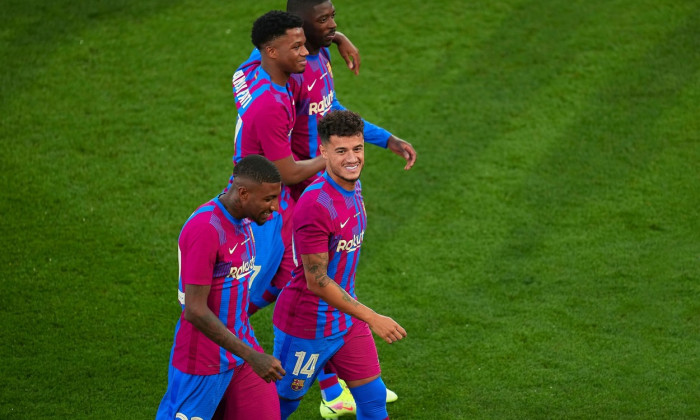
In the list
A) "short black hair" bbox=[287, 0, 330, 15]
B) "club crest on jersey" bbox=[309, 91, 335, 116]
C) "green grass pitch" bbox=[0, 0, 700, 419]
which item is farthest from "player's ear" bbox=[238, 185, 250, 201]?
"green grass pitch" bbox=[0, 0, 700, 419]

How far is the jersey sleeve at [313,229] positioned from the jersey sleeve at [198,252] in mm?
514

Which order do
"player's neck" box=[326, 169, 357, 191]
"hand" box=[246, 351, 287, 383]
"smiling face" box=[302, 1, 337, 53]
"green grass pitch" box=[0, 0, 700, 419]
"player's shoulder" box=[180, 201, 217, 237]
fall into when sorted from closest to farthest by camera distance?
"hand" box=[246, 351, 287, 383], "player's shoulder" box=[180, 201, 217, 237], "player's neck" box=[326, 169, 357, 191], "smiling face" box=[302, 1, 337, 53], "green grass pitch" box=[0, 0, 700, 419]

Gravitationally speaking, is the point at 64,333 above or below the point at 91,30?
below

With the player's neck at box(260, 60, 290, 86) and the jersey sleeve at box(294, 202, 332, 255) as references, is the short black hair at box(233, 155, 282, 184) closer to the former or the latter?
the jersey sleeve at box(294, 202, 332, 255)

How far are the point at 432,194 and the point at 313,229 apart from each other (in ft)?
12.8

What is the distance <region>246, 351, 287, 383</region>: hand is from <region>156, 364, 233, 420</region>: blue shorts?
38 centimetres

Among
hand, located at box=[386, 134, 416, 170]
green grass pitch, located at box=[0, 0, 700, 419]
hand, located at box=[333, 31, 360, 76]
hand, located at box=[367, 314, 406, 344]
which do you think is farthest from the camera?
hand, located at box=[333, 31, 360, 76]

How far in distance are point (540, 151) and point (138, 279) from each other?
13.3 ft

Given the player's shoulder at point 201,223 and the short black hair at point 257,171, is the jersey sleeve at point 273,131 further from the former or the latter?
the player's shoulder at point 201,223

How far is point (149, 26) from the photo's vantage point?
428 inches

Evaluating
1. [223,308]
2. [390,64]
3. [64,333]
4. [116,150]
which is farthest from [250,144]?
[390,64]

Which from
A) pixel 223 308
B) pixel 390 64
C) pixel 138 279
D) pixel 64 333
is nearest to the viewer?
pixel 223 308

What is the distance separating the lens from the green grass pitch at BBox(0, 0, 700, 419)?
256 inches

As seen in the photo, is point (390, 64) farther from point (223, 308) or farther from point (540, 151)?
point (223, 308)
